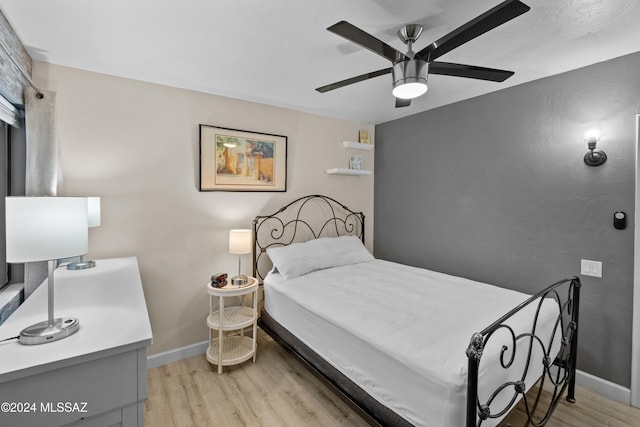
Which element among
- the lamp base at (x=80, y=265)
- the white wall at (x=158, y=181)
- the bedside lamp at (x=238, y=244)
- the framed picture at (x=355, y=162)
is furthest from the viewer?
the framed picture at (x=355, y=162)

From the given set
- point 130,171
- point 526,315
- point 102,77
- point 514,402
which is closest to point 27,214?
point 130,171

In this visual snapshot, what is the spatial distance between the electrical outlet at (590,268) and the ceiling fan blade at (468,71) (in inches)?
66.2

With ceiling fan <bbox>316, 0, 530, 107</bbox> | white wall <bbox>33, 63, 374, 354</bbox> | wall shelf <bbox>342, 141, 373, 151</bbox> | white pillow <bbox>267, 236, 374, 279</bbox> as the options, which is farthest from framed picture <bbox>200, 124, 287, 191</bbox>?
ceiling fan <bbox>316, 0, 530, 107</bbox>

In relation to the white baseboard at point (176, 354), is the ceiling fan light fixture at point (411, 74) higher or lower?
higher

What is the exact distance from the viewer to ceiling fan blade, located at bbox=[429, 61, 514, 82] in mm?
1784

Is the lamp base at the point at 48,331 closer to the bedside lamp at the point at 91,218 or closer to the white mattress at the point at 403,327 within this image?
the bedside lamp at the point at 91,218

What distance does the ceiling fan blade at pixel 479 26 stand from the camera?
123 cm

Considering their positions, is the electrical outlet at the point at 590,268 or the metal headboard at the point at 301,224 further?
the metal headboard at the point at 301,224

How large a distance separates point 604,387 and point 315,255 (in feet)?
8.53

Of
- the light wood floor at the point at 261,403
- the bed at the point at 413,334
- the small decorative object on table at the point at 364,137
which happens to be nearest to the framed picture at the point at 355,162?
the small decorative object on table at the point at 364,137

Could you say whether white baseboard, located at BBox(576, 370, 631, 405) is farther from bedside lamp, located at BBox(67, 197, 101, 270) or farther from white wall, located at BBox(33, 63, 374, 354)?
bedside lamp, located at BBox(67, 197, 101, 270)

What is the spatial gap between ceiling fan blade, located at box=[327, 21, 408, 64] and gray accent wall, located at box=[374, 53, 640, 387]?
3.93 ft

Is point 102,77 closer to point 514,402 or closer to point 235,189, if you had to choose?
point 235,189

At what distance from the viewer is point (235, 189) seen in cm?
315
